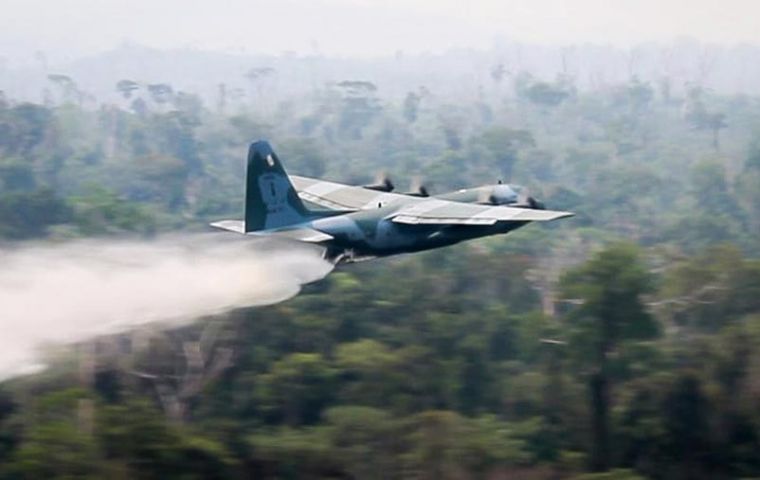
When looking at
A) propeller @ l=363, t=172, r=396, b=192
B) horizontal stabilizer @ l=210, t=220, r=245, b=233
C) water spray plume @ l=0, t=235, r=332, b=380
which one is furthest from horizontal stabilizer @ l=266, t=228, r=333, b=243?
propeller @ l=363, t=172, r=396, b=192

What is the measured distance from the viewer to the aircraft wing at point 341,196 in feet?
140

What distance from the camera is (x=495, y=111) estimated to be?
625ft

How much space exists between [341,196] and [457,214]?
6.00 metres

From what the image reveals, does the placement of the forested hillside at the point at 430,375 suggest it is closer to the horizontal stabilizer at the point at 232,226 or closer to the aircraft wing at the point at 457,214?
the horizontal stabilizer at the point at 232,226

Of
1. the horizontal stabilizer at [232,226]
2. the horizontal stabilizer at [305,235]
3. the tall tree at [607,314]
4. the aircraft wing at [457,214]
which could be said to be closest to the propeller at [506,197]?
the aircraft wing at [457,214]

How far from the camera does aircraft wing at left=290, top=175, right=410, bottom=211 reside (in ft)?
140

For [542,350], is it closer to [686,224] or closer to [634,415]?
[634,415]

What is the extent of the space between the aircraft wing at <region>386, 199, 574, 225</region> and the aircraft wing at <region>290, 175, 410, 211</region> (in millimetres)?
1292

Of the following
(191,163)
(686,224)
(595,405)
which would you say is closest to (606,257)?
(595,405)

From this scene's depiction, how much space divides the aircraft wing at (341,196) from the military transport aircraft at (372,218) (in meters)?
1.09

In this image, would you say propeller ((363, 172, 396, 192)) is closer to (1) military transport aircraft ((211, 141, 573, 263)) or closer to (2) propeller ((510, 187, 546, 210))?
(1) military transport aircraft ((211, 141, 573, 263))

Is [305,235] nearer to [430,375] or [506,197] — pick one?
[506,197]

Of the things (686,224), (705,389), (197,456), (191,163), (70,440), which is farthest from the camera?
(191,163)

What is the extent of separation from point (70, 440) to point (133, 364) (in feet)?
49.5
